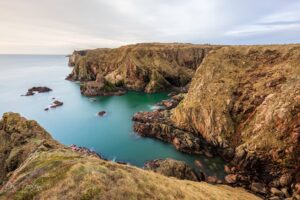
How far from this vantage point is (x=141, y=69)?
12725 centimetres

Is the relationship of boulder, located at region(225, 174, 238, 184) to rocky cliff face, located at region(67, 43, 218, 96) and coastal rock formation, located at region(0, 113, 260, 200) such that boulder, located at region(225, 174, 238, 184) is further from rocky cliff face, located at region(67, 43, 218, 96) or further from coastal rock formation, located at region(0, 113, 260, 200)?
rocky cliff face, located at region(67, 43, 218, 96)

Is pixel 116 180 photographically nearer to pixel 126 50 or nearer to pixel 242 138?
pixel 242 138

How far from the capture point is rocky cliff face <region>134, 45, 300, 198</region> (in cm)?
4393

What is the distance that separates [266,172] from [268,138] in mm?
7365

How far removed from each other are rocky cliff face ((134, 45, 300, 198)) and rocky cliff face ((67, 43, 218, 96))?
50998mm

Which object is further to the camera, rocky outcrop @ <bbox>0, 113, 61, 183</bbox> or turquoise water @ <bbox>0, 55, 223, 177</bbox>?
turquoise water @ <bbox>0, 55, 223, 177</bbox>

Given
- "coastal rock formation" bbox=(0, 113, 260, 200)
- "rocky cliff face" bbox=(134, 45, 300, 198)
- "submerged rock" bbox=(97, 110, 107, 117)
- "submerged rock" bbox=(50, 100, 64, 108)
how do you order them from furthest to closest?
A: "submerged rock" bbox=(50, 100, 64, 108), "submerged rock" bbox=(97, 110, 107, 117), "rocky cliff face" bbox=(134, 45, 300, 198), "coastal rock formation" bbox=(0, 113, 260, 200)

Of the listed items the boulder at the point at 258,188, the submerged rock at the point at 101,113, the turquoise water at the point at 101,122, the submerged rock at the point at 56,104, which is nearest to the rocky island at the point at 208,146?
the boulder at the point at 258,188

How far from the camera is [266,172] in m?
43.2

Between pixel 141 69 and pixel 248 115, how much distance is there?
80862 millimetres

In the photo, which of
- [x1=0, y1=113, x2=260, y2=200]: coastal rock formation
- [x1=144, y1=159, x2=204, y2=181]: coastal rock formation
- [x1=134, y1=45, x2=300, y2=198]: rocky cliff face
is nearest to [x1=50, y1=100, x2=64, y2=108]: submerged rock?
[x1=134, y1=45, x2=300, y2=198]: rocky cliff face

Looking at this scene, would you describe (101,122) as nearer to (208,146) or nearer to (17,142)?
(208,146)

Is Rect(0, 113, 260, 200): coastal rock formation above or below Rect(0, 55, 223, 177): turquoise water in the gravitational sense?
above

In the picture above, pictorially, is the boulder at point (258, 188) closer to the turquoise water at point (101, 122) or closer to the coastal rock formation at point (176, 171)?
the turquoise water at point (101, 122)
